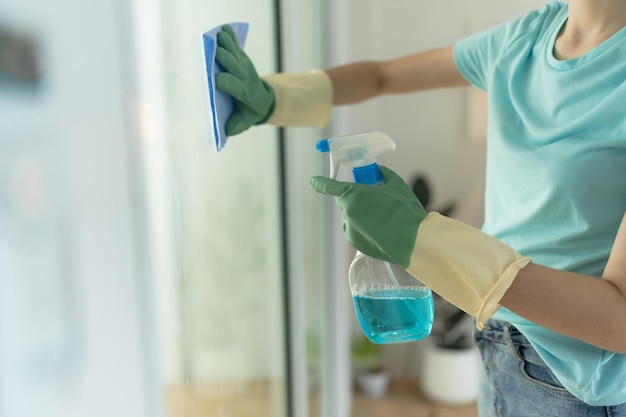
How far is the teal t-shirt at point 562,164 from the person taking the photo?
59 centimetres

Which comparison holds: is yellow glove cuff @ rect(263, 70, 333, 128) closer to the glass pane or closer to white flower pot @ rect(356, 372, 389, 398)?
the glass pane

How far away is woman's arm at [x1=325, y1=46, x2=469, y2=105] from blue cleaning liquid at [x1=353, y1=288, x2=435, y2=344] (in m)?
0.36

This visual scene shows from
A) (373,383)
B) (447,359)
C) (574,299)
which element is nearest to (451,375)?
(447,359)

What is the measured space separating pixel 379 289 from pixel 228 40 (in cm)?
34

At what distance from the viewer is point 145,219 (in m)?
0.59

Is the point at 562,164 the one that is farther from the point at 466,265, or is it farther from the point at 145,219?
the point at 145,219

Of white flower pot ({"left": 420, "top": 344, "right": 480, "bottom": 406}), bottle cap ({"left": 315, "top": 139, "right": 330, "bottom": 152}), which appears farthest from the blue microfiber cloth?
white flower pot ({"left": 420, "top": 344, "right": 480, "bottom": 406})

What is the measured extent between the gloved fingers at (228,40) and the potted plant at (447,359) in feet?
4.44

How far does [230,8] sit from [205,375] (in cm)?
60

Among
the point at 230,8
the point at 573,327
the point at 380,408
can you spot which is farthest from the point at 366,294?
the point at 380,408

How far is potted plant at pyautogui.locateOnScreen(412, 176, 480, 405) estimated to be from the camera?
1.99 m

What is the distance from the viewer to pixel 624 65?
576 millimetres

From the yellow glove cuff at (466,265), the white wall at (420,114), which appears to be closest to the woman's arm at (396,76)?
the yellow glove cuff at (466,265)

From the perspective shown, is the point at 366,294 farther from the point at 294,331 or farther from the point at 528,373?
the point at 294,331
